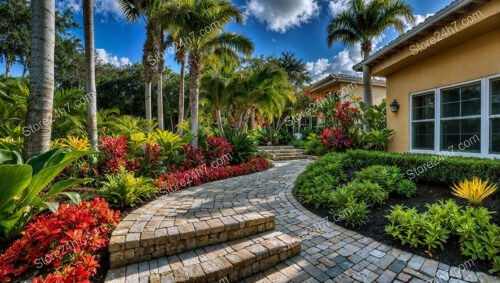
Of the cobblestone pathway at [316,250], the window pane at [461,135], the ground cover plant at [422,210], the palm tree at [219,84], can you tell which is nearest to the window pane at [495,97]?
the window pane at [461,135]

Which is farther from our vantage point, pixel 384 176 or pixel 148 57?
pixel 148 57

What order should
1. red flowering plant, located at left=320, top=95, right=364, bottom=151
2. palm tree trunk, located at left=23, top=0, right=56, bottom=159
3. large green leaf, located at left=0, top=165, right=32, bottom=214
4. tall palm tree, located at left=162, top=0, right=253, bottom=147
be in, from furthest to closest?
red flowering plant, located at left=320, top=95, right=364, bottom=151 → tall palm tree, located at left=162, top=0, right=253, bottom=147 → palm tree trunk, located at left=23, top=0, right=56, bottom=159 → large green leaf, located at left=0, top=165, right=32, bottom=214

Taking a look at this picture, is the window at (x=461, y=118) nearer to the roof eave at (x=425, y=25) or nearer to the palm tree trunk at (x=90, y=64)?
the roof eave at (x=425, y=25)

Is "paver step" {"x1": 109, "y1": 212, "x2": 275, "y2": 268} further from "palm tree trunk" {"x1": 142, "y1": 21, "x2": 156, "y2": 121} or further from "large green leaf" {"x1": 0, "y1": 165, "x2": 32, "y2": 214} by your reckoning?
"palm tree trunk" {"x1": 142, "y1": 21, "x2": 156, "y2": 121}

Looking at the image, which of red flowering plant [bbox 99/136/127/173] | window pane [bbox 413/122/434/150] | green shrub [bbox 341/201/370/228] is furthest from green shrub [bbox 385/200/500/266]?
red flowering plant [bbox 99/136/127/173]

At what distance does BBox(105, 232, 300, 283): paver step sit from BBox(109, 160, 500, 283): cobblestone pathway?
8cm

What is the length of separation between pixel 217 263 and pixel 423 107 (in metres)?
6.97

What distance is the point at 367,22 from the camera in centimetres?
1026

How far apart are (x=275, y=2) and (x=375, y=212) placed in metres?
7.84

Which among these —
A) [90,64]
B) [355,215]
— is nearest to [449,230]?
[355,215]

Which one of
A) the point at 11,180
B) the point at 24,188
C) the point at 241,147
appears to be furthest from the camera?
the point at 241,147

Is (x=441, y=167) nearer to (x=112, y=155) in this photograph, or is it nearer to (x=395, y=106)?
(x=395, y=106)

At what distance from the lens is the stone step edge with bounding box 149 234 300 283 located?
2.20 meters

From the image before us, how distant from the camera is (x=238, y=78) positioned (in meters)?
10.2
